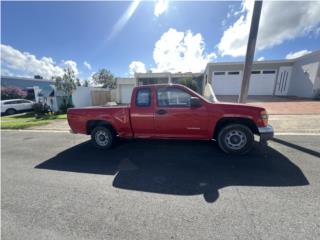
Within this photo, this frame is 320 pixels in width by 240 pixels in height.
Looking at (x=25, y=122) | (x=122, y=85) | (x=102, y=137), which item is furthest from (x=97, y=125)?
(x=122, y=85)

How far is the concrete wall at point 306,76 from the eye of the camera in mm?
13961

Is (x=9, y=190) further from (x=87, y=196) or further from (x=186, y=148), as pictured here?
(x=186, y=148)

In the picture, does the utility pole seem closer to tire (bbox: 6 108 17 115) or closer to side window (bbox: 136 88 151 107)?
side window (bbox: 136 88 151 107)

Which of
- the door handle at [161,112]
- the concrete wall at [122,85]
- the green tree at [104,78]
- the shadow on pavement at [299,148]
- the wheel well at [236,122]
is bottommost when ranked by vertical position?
the shadow on pavement at [299,148]

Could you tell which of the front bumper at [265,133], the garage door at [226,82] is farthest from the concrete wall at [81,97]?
the front bumper at [265,133]

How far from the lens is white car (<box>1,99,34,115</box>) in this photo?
57.3 feet

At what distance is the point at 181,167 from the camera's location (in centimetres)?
373

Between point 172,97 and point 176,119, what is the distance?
623mm

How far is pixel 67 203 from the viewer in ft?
8.91

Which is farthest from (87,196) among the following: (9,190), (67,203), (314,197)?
(314,197)

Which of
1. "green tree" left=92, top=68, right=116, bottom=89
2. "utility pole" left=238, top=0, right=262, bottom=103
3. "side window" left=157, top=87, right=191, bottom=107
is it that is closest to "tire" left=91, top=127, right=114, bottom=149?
"side window" left=157, top=87, right=191, bottom=107

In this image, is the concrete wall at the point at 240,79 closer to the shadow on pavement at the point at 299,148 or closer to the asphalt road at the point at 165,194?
the shadow on pavement at the point at 299,148

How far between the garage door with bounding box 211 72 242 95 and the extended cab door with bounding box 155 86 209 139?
15009 millimetres

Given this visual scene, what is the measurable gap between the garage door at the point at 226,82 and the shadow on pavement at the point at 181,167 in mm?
14452
